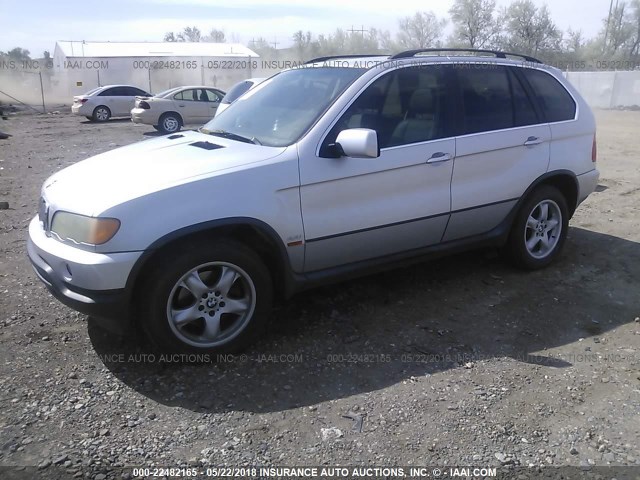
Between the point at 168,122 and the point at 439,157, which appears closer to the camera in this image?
the point at 439,157

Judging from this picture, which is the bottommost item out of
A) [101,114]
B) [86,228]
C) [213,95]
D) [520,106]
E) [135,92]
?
[101,114]

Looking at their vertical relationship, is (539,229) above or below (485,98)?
below

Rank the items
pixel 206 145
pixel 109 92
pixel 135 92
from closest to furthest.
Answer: pixel 206 145 → pixel 109 92 → pixel 135 92

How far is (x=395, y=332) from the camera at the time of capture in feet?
13.0

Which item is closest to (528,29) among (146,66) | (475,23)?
(475,23)

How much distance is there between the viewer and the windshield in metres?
3.85

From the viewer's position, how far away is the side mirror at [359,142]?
3.48m

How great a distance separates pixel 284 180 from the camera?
11.5 ft

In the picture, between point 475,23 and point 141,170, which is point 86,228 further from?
point 475,23

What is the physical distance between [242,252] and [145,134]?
15134 mm

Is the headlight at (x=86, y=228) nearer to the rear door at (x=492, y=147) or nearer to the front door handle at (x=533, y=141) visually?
the rear door at (x=492, y=147)

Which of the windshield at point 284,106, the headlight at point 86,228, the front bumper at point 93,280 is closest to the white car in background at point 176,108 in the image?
the windshield at point 284,106

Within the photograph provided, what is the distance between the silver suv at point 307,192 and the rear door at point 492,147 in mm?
14

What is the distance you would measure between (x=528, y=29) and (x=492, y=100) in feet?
167
